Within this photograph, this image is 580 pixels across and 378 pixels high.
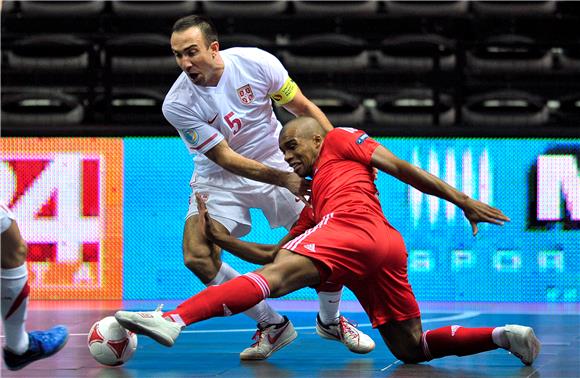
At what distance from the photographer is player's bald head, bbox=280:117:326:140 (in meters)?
5.27

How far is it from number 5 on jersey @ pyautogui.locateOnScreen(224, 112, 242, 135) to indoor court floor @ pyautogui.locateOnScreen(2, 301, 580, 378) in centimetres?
124

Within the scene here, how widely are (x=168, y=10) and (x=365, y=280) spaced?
637 centimetres

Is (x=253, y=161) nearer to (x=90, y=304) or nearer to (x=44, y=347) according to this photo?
(x=44, y=347)

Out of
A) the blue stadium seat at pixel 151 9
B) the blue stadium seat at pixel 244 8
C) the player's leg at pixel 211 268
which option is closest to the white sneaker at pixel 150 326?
Answer: the player's leg at pixel 211 268

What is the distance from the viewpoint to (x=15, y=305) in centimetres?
447

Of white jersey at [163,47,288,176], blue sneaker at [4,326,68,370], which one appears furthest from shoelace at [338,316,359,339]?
blue sneaker at [4,326,68,370]

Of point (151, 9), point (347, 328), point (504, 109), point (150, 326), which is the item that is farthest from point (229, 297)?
point (151, 9)

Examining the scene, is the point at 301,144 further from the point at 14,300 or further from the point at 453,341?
the point at 14,300

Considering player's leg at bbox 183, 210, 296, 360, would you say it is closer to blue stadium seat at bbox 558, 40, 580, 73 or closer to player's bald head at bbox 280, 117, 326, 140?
player's bald head at bbox 280, 117, 326, 140

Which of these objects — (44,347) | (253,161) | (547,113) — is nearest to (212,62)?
(253,161)

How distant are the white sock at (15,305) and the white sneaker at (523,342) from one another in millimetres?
2206

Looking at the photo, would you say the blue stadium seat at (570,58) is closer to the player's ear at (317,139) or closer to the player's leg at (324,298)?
the player's leg at (324,298)

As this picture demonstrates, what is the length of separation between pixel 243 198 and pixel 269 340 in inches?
36.6

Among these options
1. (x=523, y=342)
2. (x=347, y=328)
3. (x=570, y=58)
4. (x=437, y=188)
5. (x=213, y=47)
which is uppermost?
(x=213, y=47)
